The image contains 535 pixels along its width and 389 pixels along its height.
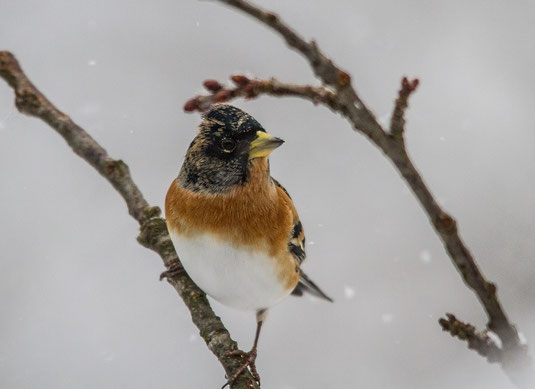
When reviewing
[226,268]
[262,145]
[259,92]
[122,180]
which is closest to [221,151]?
[262,145]

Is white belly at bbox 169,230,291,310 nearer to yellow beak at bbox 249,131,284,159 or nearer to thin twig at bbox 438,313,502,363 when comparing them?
yellow beak at bbox 249,131,284,159

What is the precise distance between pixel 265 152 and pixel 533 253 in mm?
4094

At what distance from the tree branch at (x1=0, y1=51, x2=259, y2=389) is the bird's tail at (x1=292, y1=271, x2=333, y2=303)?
0.69 m

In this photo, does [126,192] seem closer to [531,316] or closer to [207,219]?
[207,219]

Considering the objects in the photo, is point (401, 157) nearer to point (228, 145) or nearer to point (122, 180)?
point (228, 145)

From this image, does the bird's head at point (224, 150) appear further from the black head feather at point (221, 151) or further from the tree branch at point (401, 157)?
the tree branch at point (401, 157)

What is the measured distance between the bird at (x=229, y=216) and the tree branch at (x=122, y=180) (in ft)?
0.38

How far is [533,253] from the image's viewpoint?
5.58 meters

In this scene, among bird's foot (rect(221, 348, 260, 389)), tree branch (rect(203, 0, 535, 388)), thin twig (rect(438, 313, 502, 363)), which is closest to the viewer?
tree branch (rect(203, 0, 535, 388))

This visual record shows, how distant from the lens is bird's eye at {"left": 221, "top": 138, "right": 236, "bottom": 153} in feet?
8.00

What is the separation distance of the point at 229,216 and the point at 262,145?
344 mm

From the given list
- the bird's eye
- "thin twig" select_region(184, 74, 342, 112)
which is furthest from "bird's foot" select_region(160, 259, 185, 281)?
"thin twig" select_region(184, 74, 342, 112)

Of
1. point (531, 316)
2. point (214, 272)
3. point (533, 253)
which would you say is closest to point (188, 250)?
point (214, 272)

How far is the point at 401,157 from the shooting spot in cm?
81
